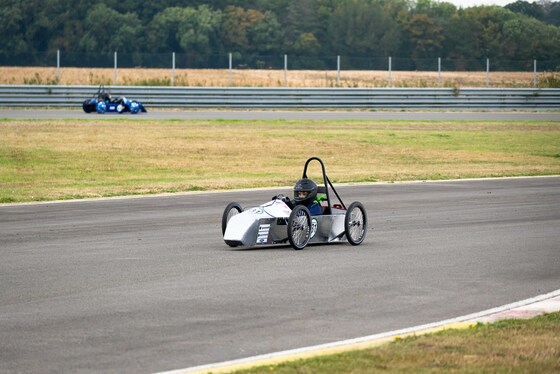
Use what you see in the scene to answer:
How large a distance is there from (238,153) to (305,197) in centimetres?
1641

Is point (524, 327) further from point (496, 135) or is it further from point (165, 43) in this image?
point (165, 43)

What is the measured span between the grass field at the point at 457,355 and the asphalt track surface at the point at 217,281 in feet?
1.79

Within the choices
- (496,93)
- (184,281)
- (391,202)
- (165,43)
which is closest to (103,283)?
(184,281)

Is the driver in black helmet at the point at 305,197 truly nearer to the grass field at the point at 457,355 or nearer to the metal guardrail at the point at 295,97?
the grass field at the point at 457,355

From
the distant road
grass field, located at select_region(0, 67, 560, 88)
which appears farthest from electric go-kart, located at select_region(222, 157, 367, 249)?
grass field, located at select_region(0, 67, 560, 88)

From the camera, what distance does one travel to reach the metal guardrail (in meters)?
45.3

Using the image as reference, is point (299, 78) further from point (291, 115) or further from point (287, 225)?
point (287, 225)

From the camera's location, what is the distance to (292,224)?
41.1ft

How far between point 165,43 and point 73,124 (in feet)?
150

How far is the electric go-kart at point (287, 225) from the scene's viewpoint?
12531 millimetres

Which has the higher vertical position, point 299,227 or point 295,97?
point 295,97

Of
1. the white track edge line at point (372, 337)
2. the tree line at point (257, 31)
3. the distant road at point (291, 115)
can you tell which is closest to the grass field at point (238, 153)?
the distant road at point (291, 115)

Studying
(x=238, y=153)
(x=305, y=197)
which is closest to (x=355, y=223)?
(x=305, y=197)

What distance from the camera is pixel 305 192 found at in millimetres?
13039
